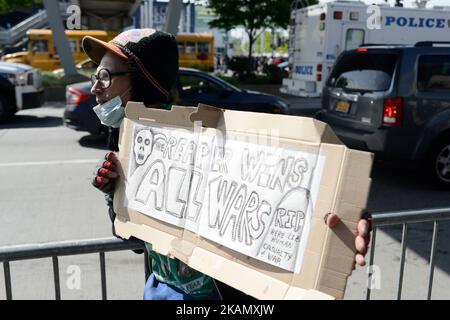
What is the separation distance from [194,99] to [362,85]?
139 inches

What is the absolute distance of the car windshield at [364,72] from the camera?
20.6 ft

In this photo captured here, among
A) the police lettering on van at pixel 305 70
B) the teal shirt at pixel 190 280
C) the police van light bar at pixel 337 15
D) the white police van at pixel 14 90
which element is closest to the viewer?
the teal shirt at pixel 190 280

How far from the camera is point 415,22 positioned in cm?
1336

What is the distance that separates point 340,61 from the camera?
7.33m

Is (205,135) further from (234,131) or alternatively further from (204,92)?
(204,92)

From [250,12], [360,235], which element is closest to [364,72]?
[360,235]

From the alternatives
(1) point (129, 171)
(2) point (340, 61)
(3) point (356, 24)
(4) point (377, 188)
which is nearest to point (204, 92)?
(2) point (340, 61)

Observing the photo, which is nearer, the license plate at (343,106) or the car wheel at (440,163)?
the car wheel at (440,163)

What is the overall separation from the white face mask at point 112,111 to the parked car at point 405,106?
5008 mm

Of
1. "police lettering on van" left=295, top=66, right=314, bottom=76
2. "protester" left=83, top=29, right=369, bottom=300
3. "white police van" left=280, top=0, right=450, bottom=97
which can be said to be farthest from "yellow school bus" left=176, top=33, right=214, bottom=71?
"protester" left=83, top=29, right=369, bottom=300

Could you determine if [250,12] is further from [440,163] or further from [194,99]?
[440,163]

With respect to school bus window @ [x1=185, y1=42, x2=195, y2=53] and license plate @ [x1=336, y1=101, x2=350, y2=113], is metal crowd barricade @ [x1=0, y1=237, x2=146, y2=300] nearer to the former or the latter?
license plate @ [x1=336, y1=101, x2=350, y2=113]

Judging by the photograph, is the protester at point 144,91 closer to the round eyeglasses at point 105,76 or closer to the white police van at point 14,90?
the round eyeglasses at point 105,76

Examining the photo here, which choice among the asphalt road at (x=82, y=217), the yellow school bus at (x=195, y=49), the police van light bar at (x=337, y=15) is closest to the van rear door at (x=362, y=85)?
the asphalt road at (x=82, y=217)
